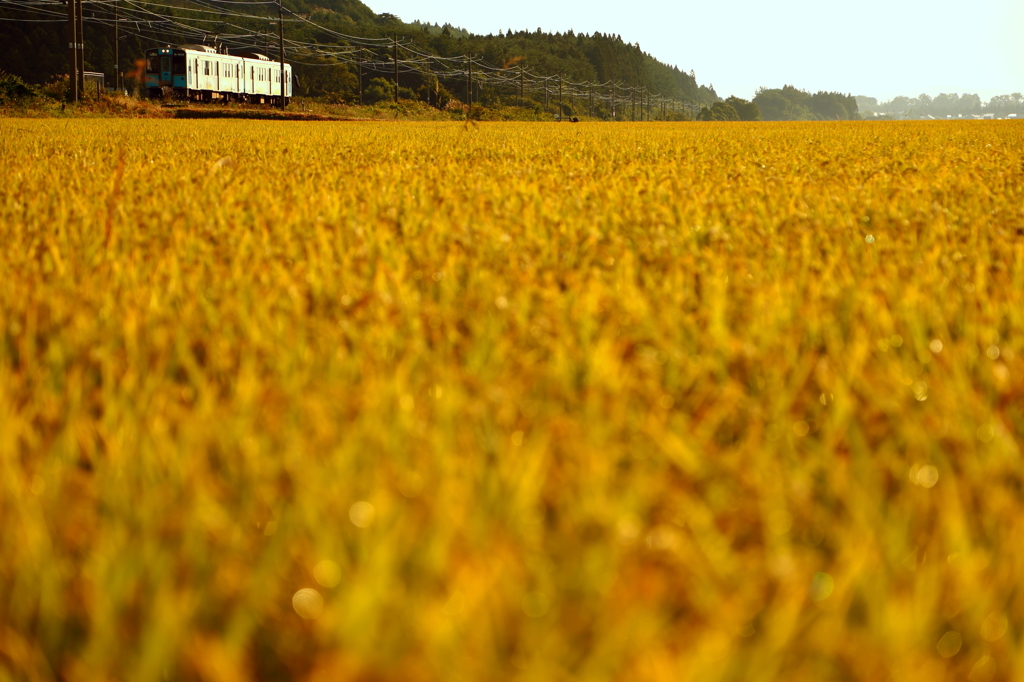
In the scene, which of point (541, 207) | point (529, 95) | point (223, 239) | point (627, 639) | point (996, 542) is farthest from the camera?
point (529, 95)

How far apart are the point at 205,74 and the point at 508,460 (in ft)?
137

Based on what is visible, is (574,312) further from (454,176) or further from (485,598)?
(454,176)

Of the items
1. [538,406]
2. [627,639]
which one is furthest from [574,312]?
[627,639]

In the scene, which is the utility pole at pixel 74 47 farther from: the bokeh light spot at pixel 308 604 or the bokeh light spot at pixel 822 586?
the bokeh light spot at pixel 822 586

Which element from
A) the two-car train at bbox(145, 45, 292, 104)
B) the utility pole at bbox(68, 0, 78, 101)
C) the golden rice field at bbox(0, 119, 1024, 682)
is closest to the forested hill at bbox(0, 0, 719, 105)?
the two-car train at bbox(145, 45, 292, 104)

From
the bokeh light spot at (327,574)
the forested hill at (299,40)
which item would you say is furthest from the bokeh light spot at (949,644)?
the forested hill at (299,40)

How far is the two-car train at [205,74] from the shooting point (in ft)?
122

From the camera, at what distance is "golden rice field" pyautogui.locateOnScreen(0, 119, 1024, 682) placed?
2.30 feet

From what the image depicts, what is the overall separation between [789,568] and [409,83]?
105923 mm

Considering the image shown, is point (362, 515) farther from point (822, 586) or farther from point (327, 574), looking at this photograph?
point (822, 586)

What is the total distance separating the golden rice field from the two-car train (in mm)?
37090

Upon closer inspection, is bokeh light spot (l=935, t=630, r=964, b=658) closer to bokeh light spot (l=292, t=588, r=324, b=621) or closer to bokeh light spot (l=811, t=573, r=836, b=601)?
bokeh light spot (l=811, t=573, r=836, b=601)

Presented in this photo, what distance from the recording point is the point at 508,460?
1005mm

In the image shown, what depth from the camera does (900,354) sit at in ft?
5.09
